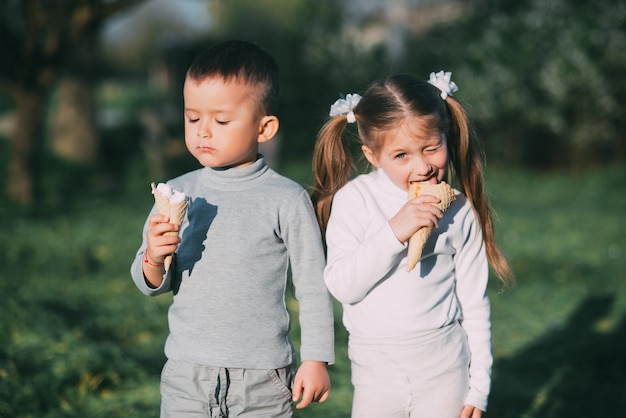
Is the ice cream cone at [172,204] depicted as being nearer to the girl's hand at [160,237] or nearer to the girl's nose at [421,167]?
the girl's hand at [160,237]

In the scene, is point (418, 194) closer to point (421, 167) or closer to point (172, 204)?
point (421, 167)

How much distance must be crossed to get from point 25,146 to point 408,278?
30.6ft

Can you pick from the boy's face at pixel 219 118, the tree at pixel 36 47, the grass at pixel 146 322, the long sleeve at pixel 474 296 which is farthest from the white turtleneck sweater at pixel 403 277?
the tree at pixel 36 47

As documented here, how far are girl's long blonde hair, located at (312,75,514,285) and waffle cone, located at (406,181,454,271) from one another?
248 mm

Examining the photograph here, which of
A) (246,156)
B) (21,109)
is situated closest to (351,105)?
(246,156)

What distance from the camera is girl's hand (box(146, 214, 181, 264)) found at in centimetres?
253

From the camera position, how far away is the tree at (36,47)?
10148mm

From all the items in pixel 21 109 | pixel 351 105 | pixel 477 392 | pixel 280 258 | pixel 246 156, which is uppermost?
pixel 21 109

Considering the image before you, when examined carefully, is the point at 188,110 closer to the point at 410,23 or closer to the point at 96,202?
the point at 96,202

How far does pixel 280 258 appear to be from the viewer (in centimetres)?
280

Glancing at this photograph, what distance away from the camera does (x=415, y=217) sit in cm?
258

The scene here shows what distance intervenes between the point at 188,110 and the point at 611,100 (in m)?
13.6

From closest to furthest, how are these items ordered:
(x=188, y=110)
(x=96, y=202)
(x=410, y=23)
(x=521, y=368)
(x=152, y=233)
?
(x=152, y=233)
(x=188, y=110)
(x=521, y=368)
(x=96, y=202)
(x=410, y=23)

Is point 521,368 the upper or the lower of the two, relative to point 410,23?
lower
